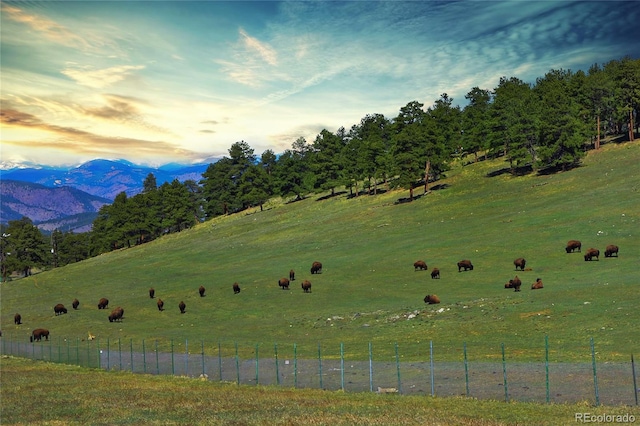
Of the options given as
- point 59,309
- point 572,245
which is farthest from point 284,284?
point 572,245

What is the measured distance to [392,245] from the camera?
294 feet

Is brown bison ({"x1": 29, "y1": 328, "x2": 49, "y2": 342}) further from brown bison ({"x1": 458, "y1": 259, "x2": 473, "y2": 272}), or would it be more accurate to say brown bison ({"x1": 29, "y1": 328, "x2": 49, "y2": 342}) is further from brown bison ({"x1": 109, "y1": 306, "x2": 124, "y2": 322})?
brown bison ({"x1": 458, "y1": 259, "x2": 473, "y2": 272})

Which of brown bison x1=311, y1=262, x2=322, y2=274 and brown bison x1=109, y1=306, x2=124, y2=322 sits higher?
brown bison x1=311, y1=262, x2=322, y2=274

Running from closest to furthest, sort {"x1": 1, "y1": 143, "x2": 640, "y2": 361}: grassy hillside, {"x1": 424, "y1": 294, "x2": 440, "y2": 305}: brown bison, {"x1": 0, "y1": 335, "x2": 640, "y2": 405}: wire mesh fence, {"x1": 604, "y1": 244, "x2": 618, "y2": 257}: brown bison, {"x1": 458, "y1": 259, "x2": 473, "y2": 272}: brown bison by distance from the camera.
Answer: {"x1": 0, "y1": 335, "x2": 640, "y2": 405}: wire mesh fence < {"x1": 1, "y1": 143, "x2": 640, "y2": 361}: grassy hillside < {"x1": 424, "y1": 294, "x2": 440, "y2": 305}: brown bison < {"x1": 604, "y1": 244, "x2": 618, "y2": 257}: brown bison < {"x1": 458, "y1": 259, "x2": 473, "y2": 272}: brown bison

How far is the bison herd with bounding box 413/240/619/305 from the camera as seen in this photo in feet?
173

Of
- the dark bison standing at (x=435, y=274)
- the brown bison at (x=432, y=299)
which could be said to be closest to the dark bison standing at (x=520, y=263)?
the dark bison standing at (x=435, y=274)

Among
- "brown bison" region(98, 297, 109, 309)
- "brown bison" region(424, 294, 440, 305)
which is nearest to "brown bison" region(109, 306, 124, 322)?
"brown bison" region(98, 297, 109, 309)

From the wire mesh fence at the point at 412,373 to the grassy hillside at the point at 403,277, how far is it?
2014 mm

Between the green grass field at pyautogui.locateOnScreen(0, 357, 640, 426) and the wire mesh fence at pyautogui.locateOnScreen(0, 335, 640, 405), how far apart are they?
1.79m

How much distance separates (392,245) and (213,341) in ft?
148

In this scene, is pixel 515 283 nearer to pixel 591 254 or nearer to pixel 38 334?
pixel 591 254

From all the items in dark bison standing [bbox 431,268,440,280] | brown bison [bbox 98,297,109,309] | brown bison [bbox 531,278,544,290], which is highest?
dark bison standing [bbox 431,268,440,280]

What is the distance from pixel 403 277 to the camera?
6838cm

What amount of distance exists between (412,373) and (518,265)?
1370 inches
